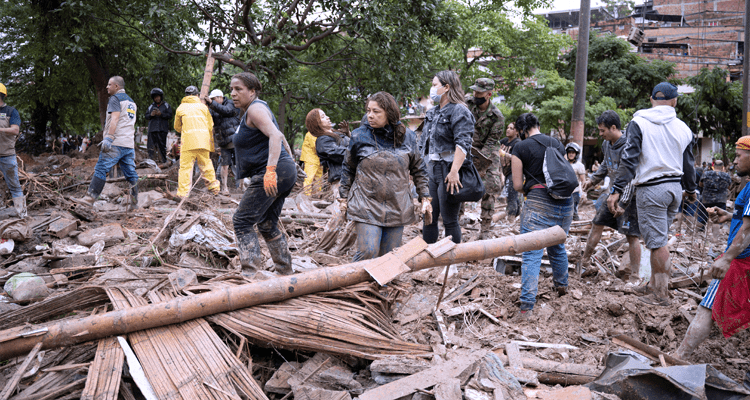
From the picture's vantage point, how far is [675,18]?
50594 millimetres

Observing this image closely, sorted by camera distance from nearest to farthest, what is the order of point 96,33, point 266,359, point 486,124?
point 266,359 → point 486,124 → point 96,33

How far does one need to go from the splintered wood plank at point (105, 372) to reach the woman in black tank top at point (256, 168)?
4.83 feet

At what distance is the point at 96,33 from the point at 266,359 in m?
10.6

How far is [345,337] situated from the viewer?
10.2 ft

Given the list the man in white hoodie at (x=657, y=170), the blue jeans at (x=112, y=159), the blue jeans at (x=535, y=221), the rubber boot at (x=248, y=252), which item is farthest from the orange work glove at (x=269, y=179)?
the blue jeans at (x=112, y=159)

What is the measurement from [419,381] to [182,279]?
192 centimetres

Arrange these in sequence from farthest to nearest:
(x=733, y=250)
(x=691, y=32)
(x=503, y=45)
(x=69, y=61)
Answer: (x=691, y=32) < (x=503, y=45) < (x=69, y=61) < (x=733, y=250)

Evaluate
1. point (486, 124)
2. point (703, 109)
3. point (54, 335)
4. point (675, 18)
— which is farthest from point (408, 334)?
point (675, 18)

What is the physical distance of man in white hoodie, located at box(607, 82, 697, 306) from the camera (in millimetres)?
4531

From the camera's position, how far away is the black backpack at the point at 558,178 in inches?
167

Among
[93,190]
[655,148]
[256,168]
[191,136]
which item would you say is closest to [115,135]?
[93,190]

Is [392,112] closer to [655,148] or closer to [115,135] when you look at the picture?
[655,148]

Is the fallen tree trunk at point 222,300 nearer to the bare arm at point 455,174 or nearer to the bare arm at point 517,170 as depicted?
the bare arm at point 517,170

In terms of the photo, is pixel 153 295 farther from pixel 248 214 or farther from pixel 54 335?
pixel 248 214
